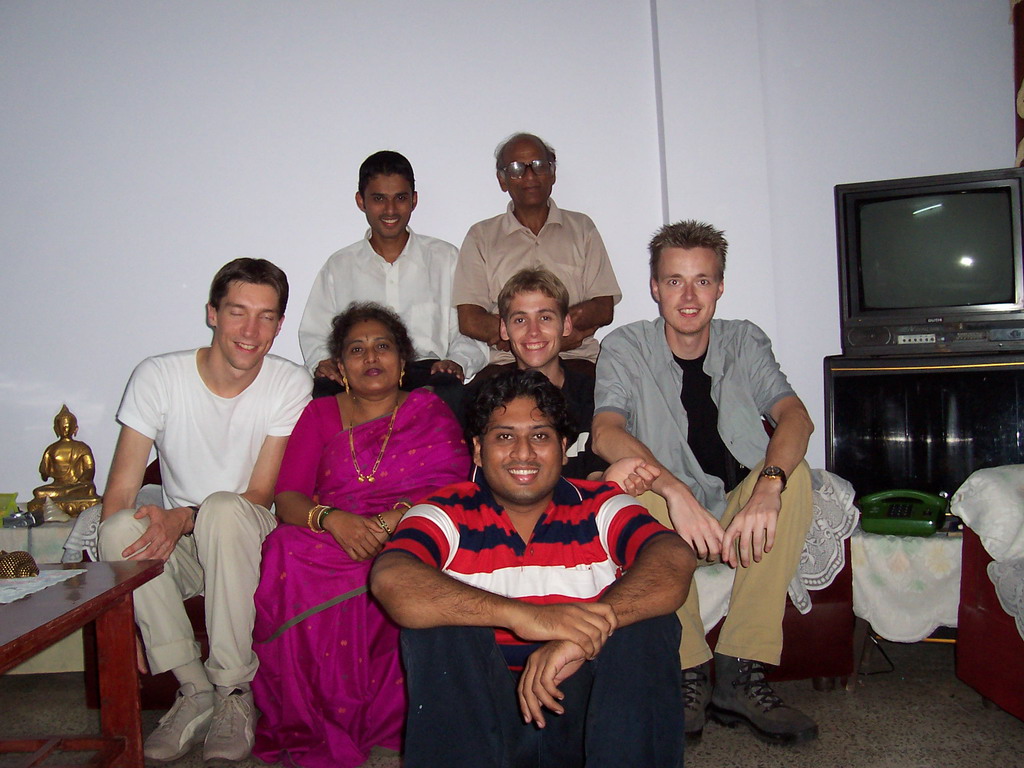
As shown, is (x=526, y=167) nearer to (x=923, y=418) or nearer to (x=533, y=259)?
(x=533, y=259)

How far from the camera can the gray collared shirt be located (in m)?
2.02

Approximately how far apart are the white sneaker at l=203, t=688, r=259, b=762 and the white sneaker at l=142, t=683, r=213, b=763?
0.20 ft

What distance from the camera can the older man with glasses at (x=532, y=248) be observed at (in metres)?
2.83

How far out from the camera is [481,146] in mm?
3268

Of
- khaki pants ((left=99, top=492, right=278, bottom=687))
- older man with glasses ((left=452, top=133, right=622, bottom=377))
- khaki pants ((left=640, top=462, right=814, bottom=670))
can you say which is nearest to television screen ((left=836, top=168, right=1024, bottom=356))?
older man with glasses ((left=452, top=133, right=622, bottom=377))

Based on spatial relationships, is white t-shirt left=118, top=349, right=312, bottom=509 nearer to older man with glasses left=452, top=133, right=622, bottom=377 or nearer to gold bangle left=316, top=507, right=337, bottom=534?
gold bangle left=316, top=507, right=337, bottom=534

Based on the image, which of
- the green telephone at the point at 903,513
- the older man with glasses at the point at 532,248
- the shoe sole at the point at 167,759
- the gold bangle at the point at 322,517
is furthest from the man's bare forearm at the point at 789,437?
the shoe sole at the point at 167,759

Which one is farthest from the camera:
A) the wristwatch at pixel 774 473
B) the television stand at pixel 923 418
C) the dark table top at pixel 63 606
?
the television stand at pixel 923 418

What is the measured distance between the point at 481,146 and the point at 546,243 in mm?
661

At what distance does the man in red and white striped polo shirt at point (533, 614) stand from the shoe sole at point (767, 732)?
25.7 inches

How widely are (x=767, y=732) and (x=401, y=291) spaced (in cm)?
199

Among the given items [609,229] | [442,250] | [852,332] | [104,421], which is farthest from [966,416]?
[104,421]

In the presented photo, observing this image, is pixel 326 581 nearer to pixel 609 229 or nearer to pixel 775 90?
pixel 609 229

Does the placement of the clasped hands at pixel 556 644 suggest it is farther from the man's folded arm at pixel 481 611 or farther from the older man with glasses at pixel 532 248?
the older man with glasses at pixel 532 248
